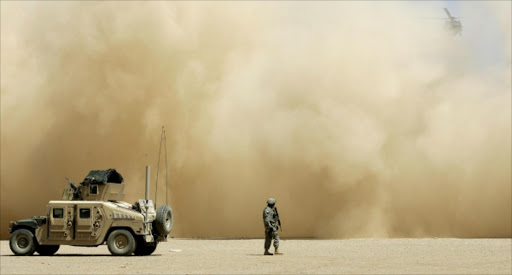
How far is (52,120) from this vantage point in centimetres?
3272

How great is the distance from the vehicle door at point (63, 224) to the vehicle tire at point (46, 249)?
0.57 m

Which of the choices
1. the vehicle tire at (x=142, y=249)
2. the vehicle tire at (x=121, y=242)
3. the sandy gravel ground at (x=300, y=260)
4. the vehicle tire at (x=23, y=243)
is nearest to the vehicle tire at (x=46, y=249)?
the vehicle tire at (x=23, y=243)

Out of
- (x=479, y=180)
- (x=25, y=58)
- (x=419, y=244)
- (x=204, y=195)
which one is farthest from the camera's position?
(x=25, y=58)

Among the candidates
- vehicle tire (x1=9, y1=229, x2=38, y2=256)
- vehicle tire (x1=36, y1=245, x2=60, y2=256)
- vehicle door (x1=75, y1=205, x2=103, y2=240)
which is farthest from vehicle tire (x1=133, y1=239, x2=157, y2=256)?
vehicle tire (x1=9, y1=229, x2=38, y2=256)

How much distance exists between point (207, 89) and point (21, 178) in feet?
27.3

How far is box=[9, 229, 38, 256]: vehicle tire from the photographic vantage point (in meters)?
20.4

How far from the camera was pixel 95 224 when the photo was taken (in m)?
20.1

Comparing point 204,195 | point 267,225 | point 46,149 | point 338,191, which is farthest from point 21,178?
point 267,225

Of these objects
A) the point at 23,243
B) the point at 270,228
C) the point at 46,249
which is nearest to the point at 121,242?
the point at 46,249

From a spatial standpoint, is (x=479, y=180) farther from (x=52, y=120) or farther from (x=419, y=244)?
(x=52, y=120)

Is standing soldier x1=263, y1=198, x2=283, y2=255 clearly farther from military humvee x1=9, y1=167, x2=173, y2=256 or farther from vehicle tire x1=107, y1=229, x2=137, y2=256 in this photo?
vehicle tire x1=107, y1=229, x2=137, y2=256

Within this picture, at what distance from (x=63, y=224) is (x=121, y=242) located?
1577mm

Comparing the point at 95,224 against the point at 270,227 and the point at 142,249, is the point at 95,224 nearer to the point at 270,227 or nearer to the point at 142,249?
the point at 142,249

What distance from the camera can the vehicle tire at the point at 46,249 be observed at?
20.7 meters
